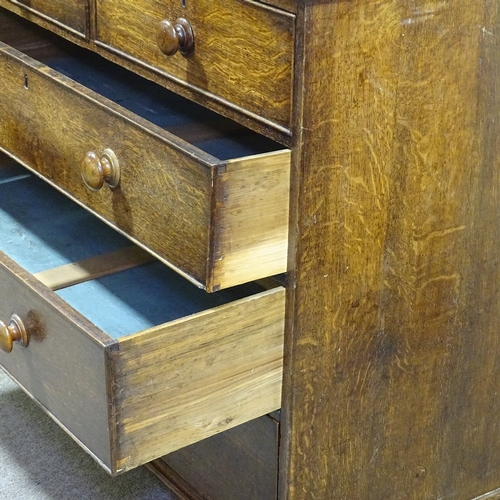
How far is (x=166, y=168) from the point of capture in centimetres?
108

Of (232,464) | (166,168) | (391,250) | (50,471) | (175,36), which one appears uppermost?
(175,36)

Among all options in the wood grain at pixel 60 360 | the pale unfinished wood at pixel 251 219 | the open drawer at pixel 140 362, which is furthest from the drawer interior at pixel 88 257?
the pale unfinished wood at pixel 251 219

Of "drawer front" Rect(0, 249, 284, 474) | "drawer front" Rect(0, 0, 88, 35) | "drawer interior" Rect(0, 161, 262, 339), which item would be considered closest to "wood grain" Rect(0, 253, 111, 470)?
"drawer front" Rect(0, 249, 284, 474)

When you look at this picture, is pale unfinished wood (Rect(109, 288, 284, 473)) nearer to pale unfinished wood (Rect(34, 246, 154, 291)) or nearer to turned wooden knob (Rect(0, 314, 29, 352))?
turned wooden knob (Rect(0, 314, 29, 352))

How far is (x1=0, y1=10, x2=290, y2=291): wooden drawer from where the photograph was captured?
104 centimetres

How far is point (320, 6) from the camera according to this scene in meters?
0.99

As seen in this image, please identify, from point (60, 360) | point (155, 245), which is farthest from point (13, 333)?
point (155, 245)

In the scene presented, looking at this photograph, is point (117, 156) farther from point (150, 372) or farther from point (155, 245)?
point (150, 372)

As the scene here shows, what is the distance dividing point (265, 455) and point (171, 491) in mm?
310

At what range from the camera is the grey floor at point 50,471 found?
1.52 meters

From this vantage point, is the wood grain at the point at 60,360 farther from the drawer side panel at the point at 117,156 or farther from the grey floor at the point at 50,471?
the grey floor at the point at 50,471

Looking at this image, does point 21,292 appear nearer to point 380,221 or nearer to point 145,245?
point 145,245

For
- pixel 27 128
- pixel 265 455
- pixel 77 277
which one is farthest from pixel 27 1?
pixel 265 455

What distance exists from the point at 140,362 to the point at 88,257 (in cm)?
43
